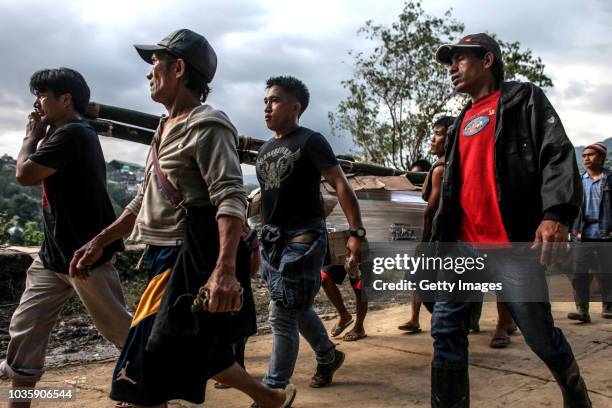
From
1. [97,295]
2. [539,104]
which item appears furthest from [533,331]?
[97,295]

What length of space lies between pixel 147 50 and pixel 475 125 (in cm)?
164

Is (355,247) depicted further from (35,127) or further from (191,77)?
(35,127)

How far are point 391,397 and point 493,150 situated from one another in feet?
5.22

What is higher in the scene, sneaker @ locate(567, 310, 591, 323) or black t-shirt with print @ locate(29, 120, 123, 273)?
black t-shirt with print @ locate(29, 120, 123, 273)

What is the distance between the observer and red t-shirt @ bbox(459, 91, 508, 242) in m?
2.89

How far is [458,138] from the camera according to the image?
3.13 meters

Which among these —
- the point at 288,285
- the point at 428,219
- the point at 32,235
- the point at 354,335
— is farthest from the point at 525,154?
the point at 32,235

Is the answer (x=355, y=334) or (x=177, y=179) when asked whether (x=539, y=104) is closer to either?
(x=177, y=179)

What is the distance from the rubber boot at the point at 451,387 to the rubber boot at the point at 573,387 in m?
0.43

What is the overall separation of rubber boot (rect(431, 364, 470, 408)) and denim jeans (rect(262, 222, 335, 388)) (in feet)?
2.86

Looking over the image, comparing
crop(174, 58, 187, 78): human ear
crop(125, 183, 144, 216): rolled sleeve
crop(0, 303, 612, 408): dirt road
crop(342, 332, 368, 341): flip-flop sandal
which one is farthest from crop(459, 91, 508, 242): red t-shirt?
crop(342, 332, 368, 341): flip-flop sandal

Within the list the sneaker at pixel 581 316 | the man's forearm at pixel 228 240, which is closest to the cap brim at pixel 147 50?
the man's forearm at pixel 228 240

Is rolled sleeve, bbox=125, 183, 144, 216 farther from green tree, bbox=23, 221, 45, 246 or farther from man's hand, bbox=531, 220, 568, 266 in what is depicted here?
green tree, bbox=23, 221, 45, 246

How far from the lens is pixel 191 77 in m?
2.51
